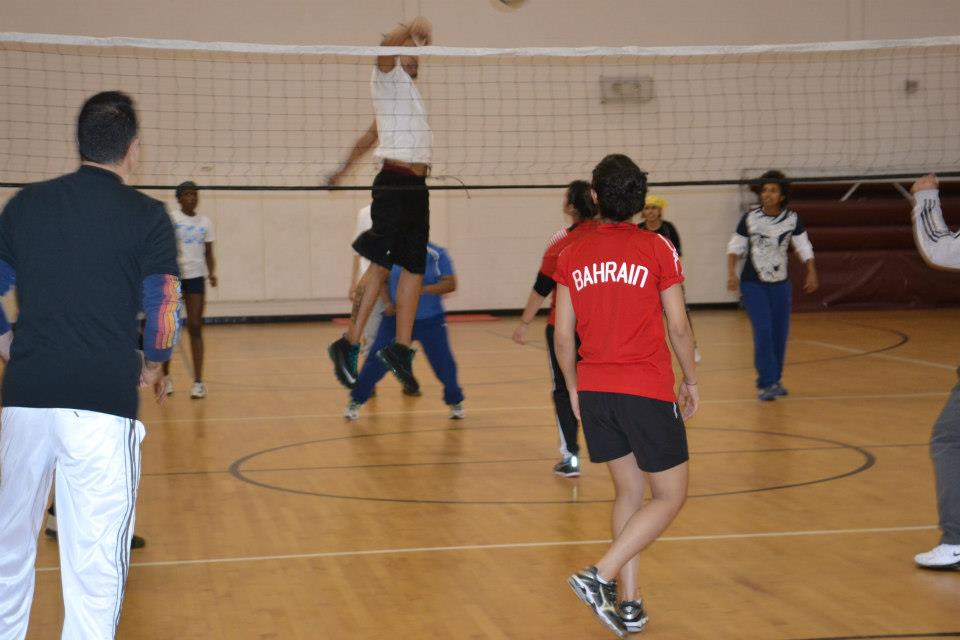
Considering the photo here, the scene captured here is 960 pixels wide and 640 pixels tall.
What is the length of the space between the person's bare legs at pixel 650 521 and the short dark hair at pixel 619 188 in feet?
2.81

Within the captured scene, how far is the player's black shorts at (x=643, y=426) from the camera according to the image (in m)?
3.79

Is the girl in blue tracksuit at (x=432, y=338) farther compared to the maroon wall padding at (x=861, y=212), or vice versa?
the maroon wall padding at (x=861, y=212)

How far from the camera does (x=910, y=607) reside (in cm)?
409

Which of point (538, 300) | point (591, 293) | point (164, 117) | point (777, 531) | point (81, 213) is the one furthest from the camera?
point (164, 117)

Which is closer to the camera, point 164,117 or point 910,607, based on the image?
point 910,607

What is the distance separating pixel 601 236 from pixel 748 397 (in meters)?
5.89

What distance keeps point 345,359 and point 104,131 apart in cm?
398

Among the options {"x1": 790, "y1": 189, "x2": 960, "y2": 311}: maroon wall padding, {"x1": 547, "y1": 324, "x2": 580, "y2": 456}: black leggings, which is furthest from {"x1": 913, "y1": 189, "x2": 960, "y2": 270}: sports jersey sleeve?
{"x1": 790, "y1": 189, "x2": 960, "y2": 311}: maroon wall padding

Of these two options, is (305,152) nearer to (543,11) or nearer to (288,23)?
(288,23)

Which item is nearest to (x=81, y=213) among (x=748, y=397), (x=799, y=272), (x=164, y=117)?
A: (x=748, y=397)

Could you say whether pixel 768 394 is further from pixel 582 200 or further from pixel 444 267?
pixel 582 200

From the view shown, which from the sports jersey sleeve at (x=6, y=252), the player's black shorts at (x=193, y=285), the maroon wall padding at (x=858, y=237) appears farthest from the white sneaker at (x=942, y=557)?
the maroon wall padding at (x=858, y=237)

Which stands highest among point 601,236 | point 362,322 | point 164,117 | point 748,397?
point 164,117

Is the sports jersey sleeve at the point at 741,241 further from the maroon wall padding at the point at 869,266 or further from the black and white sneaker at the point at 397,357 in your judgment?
the maroon wall padding at the point at 869,266
